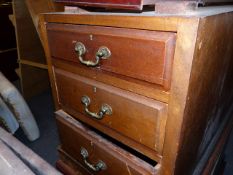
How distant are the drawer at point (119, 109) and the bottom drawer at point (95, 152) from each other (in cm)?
4

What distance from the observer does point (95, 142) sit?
2.16 feet

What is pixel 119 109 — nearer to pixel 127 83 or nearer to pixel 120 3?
pixel 127 83

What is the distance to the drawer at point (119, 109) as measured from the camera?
47 cm

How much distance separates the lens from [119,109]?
54 cm

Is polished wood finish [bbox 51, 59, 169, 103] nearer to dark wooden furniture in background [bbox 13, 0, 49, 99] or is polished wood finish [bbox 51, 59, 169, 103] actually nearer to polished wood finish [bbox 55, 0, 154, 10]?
polished wood finish [bbox 55, 0, 154, 10]

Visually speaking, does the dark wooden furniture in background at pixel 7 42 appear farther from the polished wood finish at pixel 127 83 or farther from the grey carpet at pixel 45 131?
the polished wood finish at pixel 127 83

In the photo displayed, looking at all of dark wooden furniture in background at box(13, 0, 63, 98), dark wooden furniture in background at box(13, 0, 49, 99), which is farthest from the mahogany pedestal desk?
dark wooden furniture in background at box(13, 0, 49, 99)

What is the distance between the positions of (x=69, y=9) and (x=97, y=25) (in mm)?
186

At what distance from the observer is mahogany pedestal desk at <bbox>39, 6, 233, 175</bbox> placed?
0.39 metres

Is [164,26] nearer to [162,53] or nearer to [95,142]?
[162,53]

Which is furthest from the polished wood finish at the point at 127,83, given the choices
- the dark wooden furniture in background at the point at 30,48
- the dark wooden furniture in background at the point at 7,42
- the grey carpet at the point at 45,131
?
the dark wooden furniture in background at the point at 7,42

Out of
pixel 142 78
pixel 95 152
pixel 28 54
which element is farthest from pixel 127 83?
pixel 28 54

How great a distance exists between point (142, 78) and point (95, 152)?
13.5 inches

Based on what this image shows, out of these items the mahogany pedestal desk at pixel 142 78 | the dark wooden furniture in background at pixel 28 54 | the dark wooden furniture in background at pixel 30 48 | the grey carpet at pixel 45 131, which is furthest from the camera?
the dark wooden furniture in background at pixel 28 54
